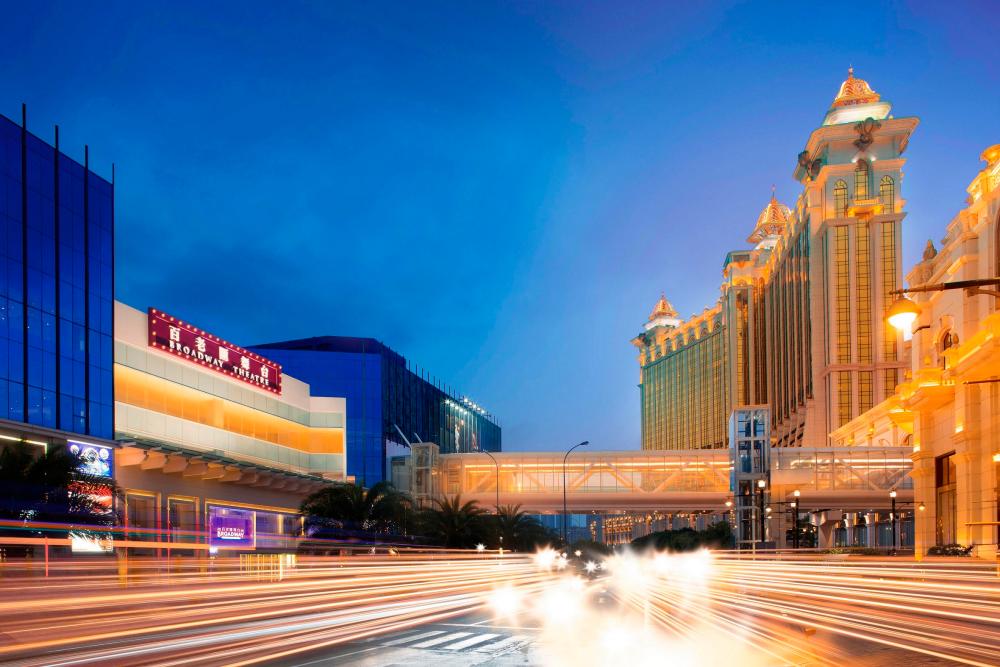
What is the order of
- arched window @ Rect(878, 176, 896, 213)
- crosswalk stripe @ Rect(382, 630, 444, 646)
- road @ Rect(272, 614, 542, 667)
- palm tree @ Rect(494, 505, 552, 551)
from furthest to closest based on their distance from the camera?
arched window @ Rect(878, 176, 896, 213)
palm tree @ Rect(494, 505, 552, 551)
crosswalk stripe @ Rect(382, 630, 444, 646)
road @ Rect(272, 614, 542, 667)

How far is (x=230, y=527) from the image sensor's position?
51.6 meters

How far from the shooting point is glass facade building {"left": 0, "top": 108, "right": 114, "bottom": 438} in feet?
119

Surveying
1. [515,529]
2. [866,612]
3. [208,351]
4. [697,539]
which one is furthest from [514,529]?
[866,612]

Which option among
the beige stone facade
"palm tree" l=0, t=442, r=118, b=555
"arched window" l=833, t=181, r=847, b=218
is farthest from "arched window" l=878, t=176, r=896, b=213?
"palm tree" l=0, t=442, r=118, b=555

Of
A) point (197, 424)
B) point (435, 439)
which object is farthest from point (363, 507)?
point (435, 439)

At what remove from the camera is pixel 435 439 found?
12938 cm

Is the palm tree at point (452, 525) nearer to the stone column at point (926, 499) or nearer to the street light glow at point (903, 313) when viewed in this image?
the stone column at point (926, 499)

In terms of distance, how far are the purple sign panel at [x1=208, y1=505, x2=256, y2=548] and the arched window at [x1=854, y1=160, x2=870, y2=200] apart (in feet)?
309

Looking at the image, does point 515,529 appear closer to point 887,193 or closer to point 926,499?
point 926,499

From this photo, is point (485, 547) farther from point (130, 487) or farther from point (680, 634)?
point (680, 634)

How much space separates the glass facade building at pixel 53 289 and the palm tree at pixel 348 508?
11065mm

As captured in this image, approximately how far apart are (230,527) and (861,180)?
9751 cm

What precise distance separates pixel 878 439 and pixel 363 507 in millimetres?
50088

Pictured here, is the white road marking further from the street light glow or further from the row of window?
the row of window
